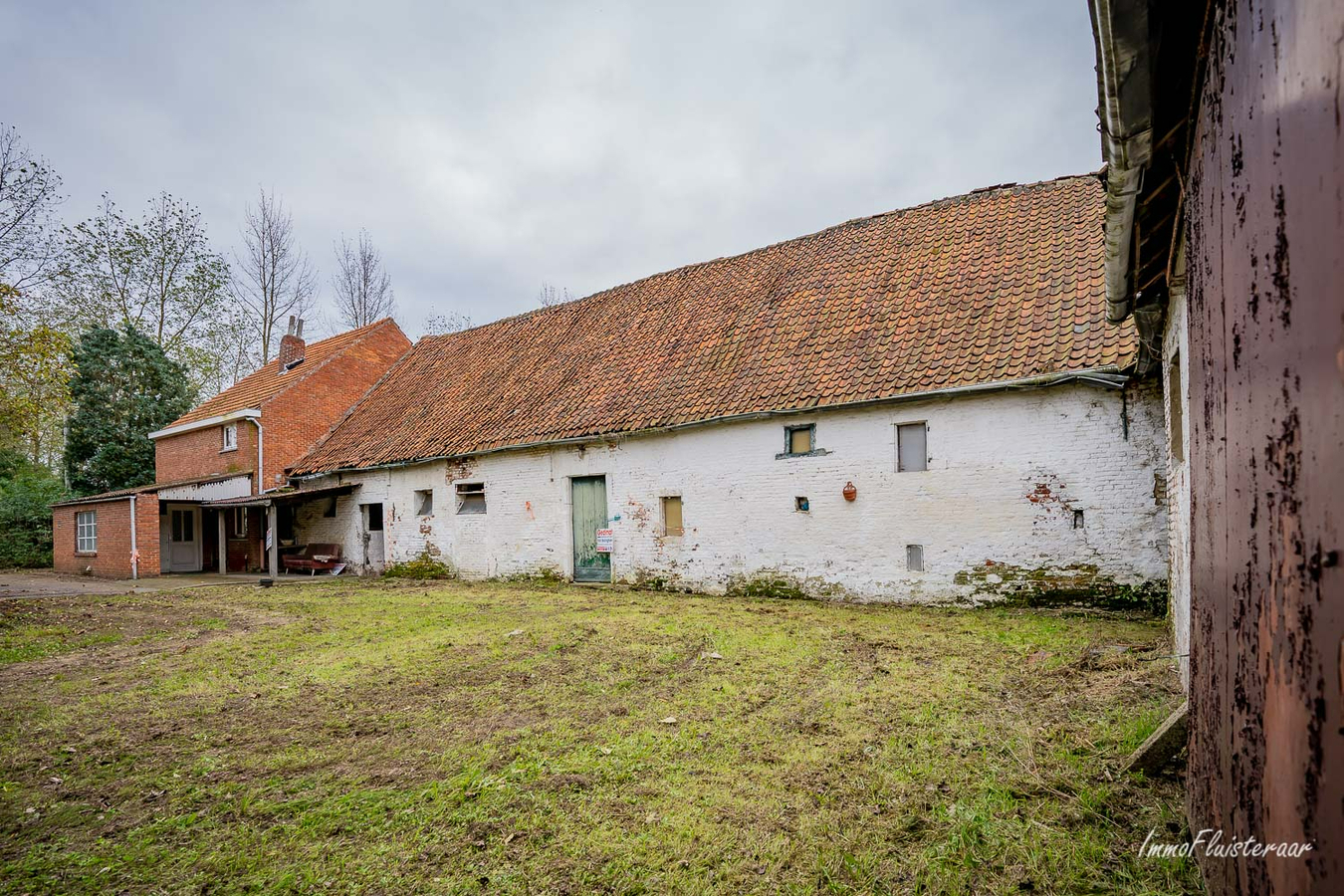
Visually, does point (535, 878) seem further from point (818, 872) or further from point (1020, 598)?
point (1020, 598)

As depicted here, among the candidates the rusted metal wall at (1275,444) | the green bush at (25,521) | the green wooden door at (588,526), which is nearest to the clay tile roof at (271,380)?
the green bush at (25,521)

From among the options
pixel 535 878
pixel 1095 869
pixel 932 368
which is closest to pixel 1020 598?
pixel 932 368

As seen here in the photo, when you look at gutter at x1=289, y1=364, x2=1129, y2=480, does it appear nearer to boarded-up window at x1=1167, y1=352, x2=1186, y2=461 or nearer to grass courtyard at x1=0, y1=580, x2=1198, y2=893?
→ boarded-up window at x1=1167, y1=352, x2=1186, y2=461

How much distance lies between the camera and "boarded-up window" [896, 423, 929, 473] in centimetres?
941

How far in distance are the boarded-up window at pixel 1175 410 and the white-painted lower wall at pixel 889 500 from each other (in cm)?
227

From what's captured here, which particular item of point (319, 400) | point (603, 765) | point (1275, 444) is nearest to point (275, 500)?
point (319, 400)

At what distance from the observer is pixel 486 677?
602cm

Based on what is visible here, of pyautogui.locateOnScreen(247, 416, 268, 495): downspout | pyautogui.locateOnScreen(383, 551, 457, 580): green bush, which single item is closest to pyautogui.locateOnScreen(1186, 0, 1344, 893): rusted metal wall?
pyautogui.locateOnScreen(383, 551, 457, 580): green bush

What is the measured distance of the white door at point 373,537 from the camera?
17.2m

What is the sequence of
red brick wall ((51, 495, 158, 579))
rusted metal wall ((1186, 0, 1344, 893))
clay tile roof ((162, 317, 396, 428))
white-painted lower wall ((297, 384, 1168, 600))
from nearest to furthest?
rusted metal wall ((1186, 0, 1344, 893))
white-painted lower wall ((297, 384, 1168, 600))
red brick wall ((51, 495, 158, 579))
clay tile roof ((162, 317, 396, 428))

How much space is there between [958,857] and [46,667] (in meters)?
9.21

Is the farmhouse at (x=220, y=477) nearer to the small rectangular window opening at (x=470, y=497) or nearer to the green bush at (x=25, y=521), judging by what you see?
the green bush at (x=25, y=521)

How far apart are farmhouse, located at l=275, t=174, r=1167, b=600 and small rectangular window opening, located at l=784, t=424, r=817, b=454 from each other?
31mm

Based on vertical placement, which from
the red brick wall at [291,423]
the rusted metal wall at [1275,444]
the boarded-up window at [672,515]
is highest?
the red brick wall at [291,423]
